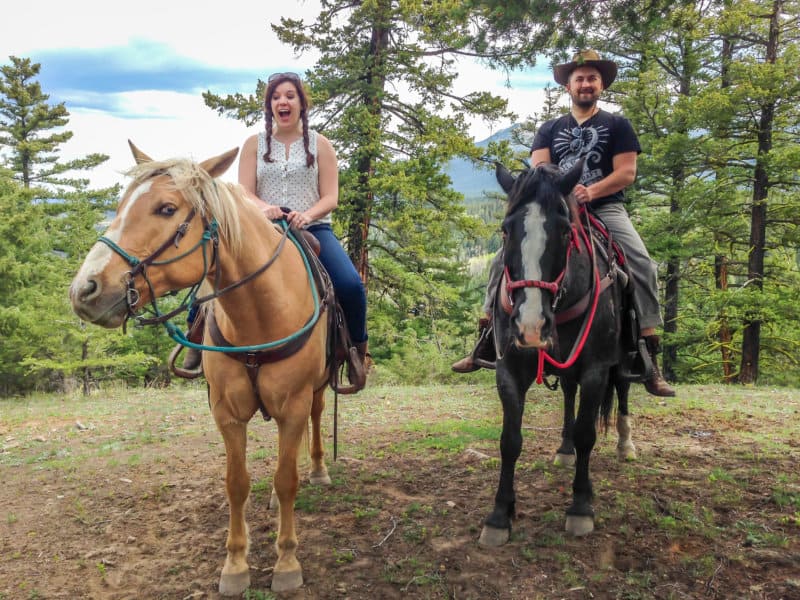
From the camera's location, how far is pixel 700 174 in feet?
55.8

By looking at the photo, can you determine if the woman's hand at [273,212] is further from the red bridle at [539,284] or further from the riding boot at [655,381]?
the riding boot at [655,381]

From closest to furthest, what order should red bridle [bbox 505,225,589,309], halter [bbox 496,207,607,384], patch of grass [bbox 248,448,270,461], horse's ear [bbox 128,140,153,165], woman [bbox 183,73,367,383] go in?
horse's ear [bbox 128,140,153,165], red bridle [bbox 505,225,589,309], halter [bbox 496,207,607,384], woman [bbox 183,73,367,383], patch of grass [bbox 248,448,270,461]

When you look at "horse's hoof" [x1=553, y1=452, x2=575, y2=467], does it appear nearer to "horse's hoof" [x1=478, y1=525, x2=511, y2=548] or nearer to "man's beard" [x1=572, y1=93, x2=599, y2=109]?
"horse's hoof" [x1=478, y1=525, x2=511, y2=548]

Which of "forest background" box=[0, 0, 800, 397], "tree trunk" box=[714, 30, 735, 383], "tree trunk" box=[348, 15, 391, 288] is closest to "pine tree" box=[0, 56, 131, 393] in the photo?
"forest background" box=[0, 0, 800, 397]

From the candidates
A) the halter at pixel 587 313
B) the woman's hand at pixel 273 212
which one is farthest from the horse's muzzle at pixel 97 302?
the halter at pixel 587 313

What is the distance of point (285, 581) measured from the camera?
128 inches

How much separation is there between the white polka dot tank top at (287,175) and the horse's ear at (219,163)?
3.91 ft

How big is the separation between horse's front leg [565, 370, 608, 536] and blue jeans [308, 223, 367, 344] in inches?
69.9

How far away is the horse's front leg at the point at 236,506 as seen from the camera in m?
3.21

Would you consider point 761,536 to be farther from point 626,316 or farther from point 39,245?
point 39,245

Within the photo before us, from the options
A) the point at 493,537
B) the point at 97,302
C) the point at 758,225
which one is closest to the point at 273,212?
the point at 97,302

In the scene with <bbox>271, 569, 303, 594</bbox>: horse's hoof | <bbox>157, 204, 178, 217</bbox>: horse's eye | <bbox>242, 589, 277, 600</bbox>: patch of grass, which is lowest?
<bbox>242, 589, 277, 600</bbox>: patch of grass

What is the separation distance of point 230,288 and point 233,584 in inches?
74.9

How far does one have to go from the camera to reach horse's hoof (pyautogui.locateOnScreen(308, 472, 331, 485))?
4876 mm
